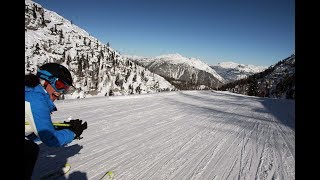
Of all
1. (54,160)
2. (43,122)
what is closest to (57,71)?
(43,122)

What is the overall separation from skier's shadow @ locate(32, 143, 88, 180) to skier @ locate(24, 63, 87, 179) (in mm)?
1701

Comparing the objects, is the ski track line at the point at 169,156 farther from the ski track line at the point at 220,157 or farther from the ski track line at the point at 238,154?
the ski track line at the point at 238,154

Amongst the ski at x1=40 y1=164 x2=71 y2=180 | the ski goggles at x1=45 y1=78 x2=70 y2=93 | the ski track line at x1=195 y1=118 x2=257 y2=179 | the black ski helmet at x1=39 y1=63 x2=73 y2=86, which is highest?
the black ski helmet at x1=39 y1=63 x2=73 y2=86

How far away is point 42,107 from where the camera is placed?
10.4ft

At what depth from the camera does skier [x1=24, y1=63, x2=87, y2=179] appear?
121 inches

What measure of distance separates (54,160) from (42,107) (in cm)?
309

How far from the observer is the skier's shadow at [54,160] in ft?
16.8

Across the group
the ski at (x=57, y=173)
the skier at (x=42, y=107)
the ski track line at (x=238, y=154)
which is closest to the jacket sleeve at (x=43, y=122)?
the skier at (x=42, y=107)

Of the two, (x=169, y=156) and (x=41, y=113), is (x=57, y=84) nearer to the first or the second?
(x=41, y=113)

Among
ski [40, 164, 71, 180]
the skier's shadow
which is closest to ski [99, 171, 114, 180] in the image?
the skier's shadow

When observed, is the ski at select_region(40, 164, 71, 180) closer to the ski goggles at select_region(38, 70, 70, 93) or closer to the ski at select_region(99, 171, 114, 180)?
the ski at select_region(99, 171, 114, 180)
